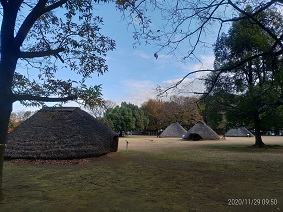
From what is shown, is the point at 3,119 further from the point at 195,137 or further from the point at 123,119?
the point at 123,119

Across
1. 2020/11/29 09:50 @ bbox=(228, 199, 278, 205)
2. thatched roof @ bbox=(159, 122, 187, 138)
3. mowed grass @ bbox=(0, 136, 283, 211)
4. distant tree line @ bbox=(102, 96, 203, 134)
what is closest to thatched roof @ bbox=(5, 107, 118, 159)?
mowed grass @ bbox=(0, 136, 283, 211)

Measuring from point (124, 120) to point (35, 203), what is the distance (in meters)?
36.5

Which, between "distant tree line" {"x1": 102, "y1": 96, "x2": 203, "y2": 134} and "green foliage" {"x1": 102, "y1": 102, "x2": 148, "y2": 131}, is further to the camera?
"distant tree line" {"x1": 102, "y1": 96, "x2": 203, "y2": 134}

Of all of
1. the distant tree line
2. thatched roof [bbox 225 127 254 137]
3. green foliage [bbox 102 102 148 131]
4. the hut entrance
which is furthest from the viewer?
thatched roof [bbox 225 127 254 137]

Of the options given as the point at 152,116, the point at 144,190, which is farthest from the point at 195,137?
the point at 144,190

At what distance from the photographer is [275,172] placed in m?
8.64

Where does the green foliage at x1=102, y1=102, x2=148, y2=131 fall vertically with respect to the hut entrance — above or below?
above

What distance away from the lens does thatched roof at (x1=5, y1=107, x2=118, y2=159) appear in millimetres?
12031

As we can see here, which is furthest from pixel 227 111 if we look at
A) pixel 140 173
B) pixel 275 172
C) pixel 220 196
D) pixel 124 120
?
pixel 124 120

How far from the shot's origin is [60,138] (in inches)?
498

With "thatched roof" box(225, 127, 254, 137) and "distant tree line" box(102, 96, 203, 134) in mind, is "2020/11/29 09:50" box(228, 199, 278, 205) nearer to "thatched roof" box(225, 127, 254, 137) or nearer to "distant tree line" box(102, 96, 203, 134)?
"distant tree line" box(102, 96, 203, 134)

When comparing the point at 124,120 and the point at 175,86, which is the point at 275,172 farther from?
the point at 124,120

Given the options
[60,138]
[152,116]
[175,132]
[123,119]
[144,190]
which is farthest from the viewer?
[152,116]

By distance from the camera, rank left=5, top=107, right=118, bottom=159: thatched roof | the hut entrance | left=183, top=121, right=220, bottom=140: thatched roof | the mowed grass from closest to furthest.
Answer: the mowed grass
left=5, top=107, right=118, bottom=159: thatched roof
left=183, top=121, right=220, bottom=140: thatched roof
the hut entrance
